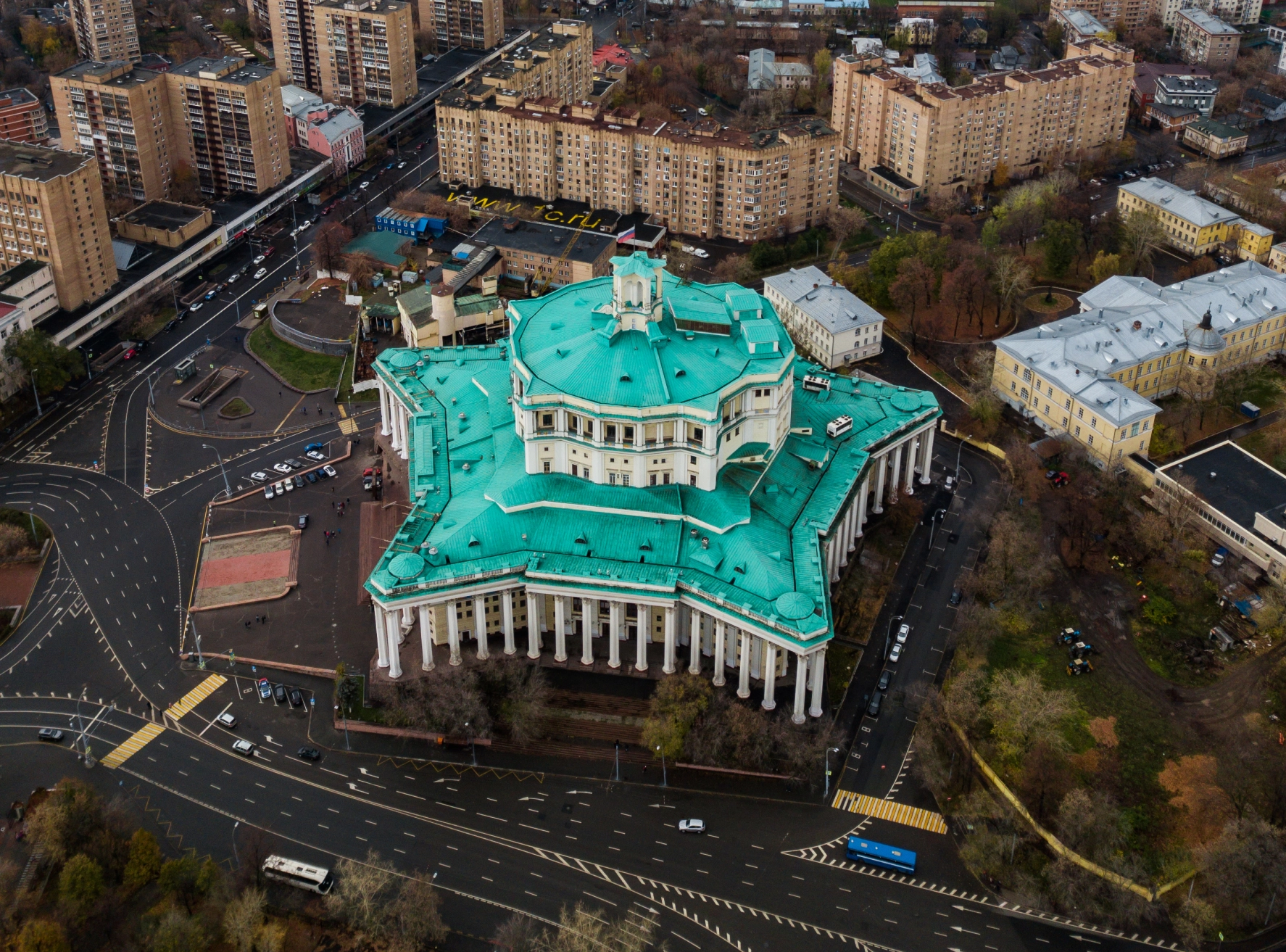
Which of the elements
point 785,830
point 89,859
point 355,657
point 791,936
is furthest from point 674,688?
point 89,859

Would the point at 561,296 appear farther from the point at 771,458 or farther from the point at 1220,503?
the point at 1220,503

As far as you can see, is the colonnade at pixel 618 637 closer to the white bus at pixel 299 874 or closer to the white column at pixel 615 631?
the white column at pixel 615 631

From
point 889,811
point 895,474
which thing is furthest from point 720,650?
point 895,474

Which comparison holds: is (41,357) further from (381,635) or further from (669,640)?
(669,640)

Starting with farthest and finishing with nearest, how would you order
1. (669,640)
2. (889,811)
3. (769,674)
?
(669,640)
(769,674)
(889,811)

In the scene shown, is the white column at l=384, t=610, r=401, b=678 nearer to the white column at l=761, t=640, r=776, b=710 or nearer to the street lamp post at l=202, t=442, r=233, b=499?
the white column at l=761, t=640, r=776, b=710

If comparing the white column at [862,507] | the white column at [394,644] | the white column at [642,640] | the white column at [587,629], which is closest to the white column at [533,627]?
the white column at [587,629]

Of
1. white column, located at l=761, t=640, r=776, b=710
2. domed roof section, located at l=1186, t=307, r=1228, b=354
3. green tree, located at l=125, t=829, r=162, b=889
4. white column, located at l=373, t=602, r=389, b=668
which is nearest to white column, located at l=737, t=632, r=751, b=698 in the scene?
white column, located at l=761, t=640, r=776, b=710
